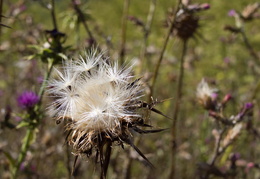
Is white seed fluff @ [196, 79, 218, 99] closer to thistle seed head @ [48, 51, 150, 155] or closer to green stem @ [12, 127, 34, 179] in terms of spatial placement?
thistle seed head @ [48, 51, 150, 155]

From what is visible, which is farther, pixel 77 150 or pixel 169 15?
pixel 169 15

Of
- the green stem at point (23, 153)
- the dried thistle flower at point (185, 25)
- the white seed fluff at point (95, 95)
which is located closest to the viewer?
the white seed fluff at point (95, 95)

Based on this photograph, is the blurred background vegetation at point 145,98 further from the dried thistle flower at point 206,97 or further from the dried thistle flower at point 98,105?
the dried thistle flower at point 206,97

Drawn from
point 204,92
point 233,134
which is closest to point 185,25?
point 204,92

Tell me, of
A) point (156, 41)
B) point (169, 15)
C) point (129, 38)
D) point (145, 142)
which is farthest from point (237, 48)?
point (169, 15)

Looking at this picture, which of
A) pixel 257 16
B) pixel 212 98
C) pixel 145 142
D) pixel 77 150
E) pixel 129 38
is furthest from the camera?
pixel 129 38

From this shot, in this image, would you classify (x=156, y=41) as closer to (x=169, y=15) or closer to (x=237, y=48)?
(x=237, y=48)

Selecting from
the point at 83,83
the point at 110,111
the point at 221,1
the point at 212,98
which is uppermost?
the point at 221,1

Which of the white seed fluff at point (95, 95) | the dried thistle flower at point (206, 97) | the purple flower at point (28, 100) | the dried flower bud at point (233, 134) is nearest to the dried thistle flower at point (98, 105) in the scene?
the white seed fluff at point (95, 95)

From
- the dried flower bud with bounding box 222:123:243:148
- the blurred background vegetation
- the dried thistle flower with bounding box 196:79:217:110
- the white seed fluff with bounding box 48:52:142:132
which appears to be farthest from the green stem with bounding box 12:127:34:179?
the dried flower bud with bounding box 222:123:243:148
